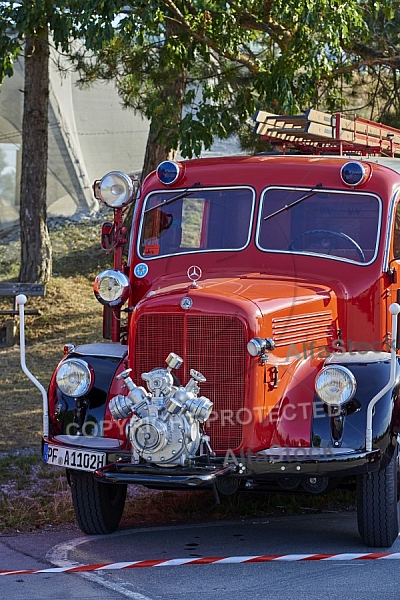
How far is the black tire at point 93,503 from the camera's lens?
650cm

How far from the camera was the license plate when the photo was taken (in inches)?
237

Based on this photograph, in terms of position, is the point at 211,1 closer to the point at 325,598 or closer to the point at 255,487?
the point at 255,487

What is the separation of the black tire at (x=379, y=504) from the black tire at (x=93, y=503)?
1.64 meters

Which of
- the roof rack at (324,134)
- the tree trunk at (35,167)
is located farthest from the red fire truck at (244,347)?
the tree trunk at (35,167)

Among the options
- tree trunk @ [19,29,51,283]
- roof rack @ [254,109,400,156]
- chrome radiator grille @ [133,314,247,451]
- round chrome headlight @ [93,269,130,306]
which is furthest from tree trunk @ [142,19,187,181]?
chrome radiator grille @ [133,314,247,451]

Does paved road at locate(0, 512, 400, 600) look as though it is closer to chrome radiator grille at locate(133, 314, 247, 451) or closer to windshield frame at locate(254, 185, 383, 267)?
chrome radiator grille at locate(133, 314, 247, 451)

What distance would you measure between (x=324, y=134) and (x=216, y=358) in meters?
3.10

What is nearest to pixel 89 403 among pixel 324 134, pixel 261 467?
pixel 261 467

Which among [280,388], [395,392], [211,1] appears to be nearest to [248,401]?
[280,388]

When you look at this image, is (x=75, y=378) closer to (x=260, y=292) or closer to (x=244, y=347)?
(x=244, y=347)

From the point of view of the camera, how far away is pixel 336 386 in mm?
5957

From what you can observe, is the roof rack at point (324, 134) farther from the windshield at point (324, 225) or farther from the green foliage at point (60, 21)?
the green foliage at point (60, 21)

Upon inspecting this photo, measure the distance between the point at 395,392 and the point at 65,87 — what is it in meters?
21.0

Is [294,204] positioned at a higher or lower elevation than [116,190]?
lower
